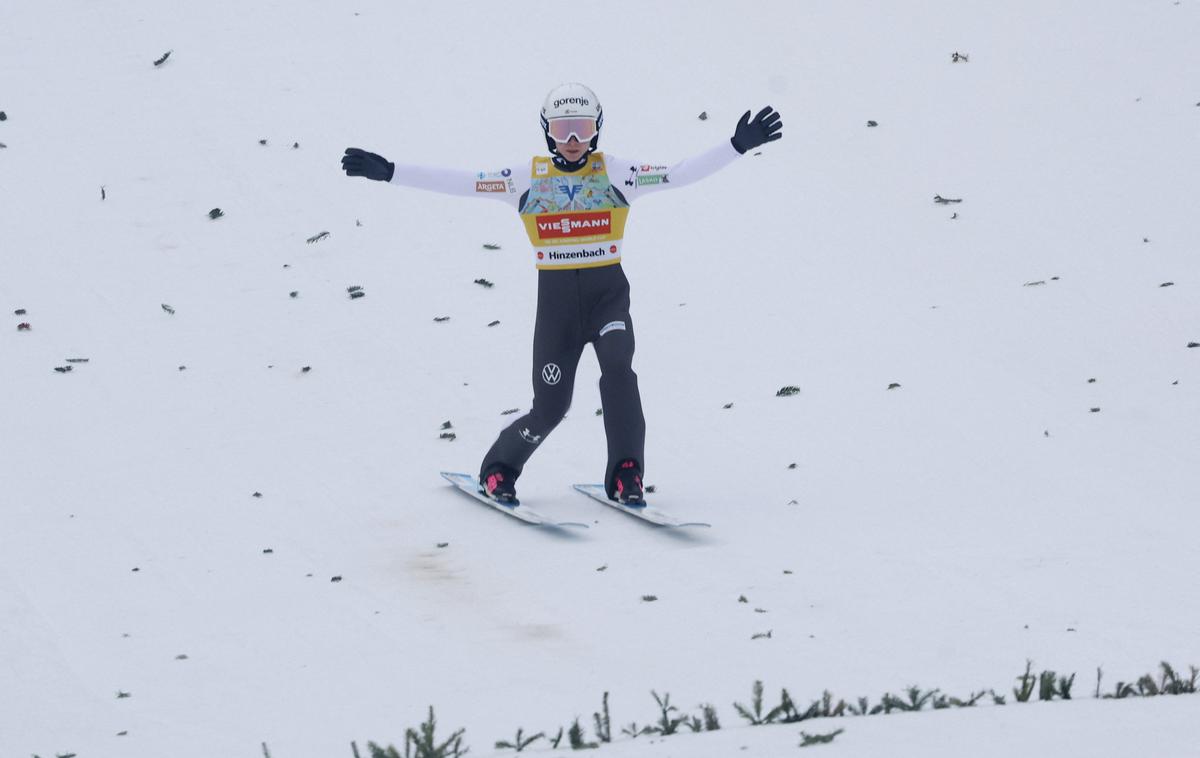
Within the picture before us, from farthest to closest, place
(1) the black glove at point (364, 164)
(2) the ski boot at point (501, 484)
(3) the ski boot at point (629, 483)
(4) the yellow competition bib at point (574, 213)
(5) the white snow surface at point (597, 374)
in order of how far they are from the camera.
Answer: (2) the ski boot at point (501, 484) < (3) the ski boot at point (629, 483) < (4) the yellow competition bib at point (574, 213) < (1) the black glove at point (364, 164) < (5) the white snow surface at point (597, 374)

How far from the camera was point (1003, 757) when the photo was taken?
4691mm

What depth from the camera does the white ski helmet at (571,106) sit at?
352 inches

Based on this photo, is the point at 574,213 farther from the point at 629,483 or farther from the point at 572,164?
the point at 629,483

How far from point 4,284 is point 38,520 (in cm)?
399

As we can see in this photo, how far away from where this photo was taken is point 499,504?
366 inches

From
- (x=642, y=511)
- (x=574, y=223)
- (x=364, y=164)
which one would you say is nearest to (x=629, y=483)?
(x=642, y=511)

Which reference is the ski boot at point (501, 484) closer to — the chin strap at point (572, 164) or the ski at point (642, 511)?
the ski at point (642, 511)

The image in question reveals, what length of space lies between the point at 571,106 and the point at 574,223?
0.64 metres

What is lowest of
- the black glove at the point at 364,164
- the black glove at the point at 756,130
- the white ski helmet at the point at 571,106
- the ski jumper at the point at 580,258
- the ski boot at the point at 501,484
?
the ski boot at the point at 501,484

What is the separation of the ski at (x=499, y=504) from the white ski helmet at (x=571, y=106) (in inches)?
79.2

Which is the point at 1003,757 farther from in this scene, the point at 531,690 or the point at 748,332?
the point at 748,332

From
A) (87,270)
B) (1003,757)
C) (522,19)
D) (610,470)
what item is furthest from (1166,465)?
(522,19)

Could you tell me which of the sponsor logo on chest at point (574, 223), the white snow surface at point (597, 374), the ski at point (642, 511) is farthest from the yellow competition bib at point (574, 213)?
the white snow surface at point (597, 374)

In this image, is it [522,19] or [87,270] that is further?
[522,19]
